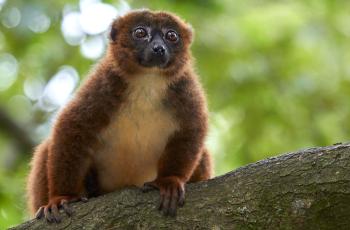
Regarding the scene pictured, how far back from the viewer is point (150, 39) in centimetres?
707

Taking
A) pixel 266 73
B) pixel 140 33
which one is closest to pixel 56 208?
pixel 140 33

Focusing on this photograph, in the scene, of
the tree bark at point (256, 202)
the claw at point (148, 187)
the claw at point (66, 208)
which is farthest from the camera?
the claw at point (148, 187)

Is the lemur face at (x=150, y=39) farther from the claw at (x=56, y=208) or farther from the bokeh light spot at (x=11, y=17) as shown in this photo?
the bokeh light spot at (x=11, y=17)

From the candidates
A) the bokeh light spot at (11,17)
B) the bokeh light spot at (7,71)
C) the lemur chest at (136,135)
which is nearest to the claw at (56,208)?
the lemur chest at (136,135)

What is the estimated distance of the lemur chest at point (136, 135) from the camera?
6.65 metres

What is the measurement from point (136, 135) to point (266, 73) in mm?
3858

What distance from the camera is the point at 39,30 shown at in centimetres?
1039

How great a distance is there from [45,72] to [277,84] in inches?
147

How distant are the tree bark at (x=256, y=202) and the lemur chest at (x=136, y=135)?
34.0 inches

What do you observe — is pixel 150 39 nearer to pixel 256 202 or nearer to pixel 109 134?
pixel 109 134

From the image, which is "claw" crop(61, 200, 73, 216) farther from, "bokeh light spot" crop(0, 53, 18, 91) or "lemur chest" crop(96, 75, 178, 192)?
"bokeh light spot" crop(0, 53, 18, 91)

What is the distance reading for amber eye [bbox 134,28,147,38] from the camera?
7.16 metres

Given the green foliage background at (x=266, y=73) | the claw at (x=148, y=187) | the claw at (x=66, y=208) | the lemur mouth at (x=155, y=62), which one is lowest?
the claw at (x=66, y=208)

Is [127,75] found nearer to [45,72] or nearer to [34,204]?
[34,204]
